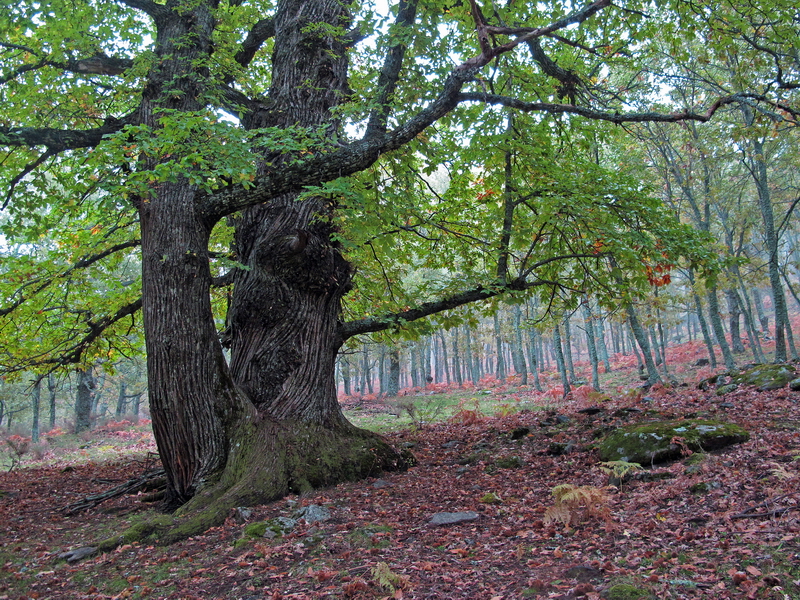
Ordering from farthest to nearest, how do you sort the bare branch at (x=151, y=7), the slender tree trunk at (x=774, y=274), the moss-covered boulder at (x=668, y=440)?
the slender tree trunk at (x=774, y=274), the bare branch at (x=151, y=7), the moss-covered boulder at (x=668, y=440)

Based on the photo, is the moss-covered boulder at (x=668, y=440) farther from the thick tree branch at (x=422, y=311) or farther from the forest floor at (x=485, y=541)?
the thick tree branch at (x=422, y=311)

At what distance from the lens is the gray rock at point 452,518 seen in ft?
15.8

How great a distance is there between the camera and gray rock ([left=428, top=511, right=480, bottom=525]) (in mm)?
4828

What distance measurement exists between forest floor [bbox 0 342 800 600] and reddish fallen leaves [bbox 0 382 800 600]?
0.02 metres

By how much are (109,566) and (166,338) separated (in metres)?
2.54

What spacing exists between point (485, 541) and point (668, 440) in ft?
10.3

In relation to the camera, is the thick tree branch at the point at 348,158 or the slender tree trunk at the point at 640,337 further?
the slender tree trunk at the point at 640,337

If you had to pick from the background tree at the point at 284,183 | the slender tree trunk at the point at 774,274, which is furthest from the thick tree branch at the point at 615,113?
the slender tree trunk at the point at 774,274

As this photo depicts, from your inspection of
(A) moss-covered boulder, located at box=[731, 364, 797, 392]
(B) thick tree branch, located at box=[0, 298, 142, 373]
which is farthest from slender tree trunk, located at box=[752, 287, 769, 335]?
(B) thick tree branch, located at box=[0, 298, 142, 373]

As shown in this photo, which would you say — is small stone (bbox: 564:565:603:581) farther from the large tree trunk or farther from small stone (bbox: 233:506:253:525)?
the large tree trunk

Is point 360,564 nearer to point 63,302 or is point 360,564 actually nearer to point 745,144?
point 63,302

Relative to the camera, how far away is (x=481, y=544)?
4195 millimetres

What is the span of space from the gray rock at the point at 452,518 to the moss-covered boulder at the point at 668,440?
7.71ft

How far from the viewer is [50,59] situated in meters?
6.45
